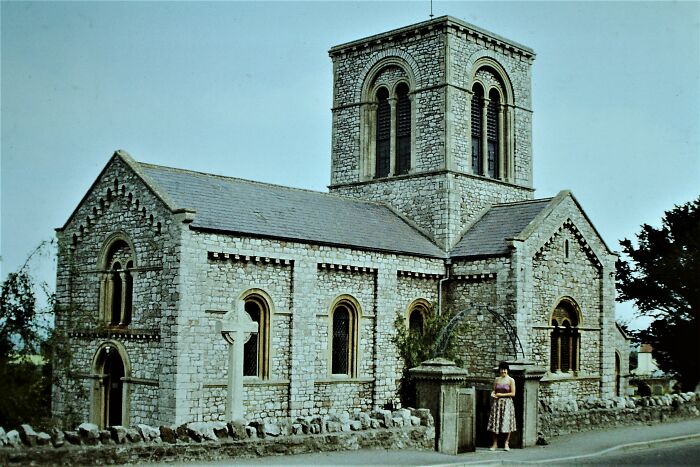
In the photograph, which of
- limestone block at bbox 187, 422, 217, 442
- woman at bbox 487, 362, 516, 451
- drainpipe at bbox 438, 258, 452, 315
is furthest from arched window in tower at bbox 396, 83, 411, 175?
limestone block at bbox 187, 422, 217, 442

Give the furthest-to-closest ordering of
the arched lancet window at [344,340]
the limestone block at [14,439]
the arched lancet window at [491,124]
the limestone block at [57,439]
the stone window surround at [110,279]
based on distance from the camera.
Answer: the arched lancet window at [491,124] < the arched lancet window at [344,340] < the stone window surround at [110,279] < the limestone block at [57,439] < the limestone block at [14,439]

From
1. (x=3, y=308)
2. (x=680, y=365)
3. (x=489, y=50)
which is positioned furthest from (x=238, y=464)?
(x=680, y=365)

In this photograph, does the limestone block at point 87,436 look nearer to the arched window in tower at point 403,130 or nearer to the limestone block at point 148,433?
the limestone block at point 148,433

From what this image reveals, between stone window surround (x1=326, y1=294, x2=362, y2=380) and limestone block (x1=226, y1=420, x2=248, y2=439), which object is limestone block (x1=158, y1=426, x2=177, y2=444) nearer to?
limestone block (x1=226, y1=420, x2=248, y2=439)

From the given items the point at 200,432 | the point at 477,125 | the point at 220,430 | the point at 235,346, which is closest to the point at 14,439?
the point at 200,432

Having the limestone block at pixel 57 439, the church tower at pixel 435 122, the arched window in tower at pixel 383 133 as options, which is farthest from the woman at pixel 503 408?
the arched window in tower at pixel 383 133

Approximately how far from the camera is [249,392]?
23875 millimetres

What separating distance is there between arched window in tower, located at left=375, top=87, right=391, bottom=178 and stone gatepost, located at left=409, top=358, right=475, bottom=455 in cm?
1611

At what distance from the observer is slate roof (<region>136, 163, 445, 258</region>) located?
24438mm

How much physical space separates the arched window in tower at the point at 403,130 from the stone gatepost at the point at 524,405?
46.0 ft

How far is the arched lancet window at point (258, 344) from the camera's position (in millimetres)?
24469

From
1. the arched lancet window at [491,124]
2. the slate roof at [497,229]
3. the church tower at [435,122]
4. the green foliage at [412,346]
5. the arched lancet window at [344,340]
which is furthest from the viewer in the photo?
the arched lancet window at [491,124]

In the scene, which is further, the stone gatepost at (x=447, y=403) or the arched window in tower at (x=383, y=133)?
the arched window in tower at (x=383, y=133)

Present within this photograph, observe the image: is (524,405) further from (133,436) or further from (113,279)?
(113,279)
